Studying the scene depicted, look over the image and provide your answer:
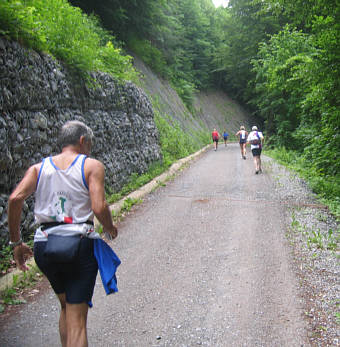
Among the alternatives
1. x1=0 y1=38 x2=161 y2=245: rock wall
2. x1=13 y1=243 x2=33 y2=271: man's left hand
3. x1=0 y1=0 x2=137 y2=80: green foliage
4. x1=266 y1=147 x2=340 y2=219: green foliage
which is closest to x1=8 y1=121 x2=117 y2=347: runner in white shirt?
x1=13 y1=243 x2=33 y2=271: man's left hand

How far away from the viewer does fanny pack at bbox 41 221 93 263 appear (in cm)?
239

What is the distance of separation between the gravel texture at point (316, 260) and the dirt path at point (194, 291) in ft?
0.51

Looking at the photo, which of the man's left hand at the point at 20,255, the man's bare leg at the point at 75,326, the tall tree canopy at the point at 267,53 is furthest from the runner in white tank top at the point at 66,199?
the tall tree canopy at the point at 267,53

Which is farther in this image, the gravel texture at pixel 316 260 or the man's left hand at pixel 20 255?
the gravel texture at pixel 316 260

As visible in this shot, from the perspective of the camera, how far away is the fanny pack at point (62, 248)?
7.83 ft

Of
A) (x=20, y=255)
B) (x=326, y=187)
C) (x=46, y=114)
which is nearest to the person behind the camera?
(x=20, y=255)

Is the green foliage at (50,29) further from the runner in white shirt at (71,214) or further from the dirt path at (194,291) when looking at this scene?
the dirt path at (194,291)

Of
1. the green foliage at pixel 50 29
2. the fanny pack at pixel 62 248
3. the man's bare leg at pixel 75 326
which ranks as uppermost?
the green foliage at pixel 50 29

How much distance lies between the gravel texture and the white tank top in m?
2.68

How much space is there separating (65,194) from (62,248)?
0.40 metres

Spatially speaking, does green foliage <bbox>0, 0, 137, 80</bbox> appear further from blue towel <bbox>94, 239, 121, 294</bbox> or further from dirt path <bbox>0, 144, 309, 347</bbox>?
blue towel <bbox>94, 239, 121, 294</bbox>

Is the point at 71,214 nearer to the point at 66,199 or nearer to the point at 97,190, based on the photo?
the point at 66,199

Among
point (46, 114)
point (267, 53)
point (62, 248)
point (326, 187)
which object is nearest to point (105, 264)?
point (62, 248)

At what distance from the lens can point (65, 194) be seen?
8.20ft
